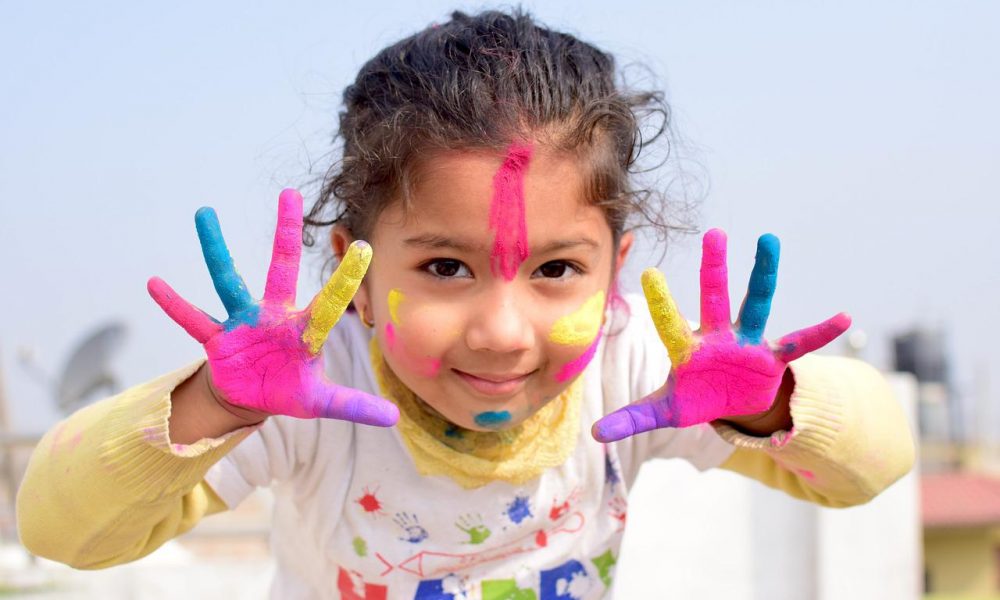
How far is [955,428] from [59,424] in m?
16.7

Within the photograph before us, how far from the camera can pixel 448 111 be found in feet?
5.04

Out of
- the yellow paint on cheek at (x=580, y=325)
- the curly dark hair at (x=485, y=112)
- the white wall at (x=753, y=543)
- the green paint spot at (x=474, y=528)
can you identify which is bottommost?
the white wall at (x=753, y=543)

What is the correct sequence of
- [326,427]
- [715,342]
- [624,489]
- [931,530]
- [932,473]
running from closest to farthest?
[715,342]
[326,427]
[624,489]
[931,530]
[932,473]

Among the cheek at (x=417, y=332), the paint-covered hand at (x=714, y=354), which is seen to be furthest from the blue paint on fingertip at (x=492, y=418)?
the paint-covered hand at (x=714, y=354)

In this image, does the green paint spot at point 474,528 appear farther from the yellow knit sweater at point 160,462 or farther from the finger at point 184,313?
the finger at point 184,313

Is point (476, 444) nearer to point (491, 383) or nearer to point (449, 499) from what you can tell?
point (449, 499)

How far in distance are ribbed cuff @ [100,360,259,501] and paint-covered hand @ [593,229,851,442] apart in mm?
569

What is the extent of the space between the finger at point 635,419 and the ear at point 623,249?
352mm

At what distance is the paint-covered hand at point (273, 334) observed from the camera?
139 centimetres

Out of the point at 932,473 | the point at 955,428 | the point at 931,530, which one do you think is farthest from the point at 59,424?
the point at 955,428

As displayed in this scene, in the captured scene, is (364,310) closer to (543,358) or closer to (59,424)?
(543,358)

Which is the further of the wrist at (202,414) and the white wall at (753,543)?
the white wall at (753,543)

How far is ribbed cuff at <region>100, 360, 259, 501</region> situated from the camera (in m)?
1.48

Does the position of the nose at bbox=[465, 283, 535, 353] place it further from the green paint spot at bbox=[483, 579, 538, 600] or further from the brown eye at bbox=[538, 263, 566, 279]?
the green paint spot at bbox=[483, 579, 538, 600]
